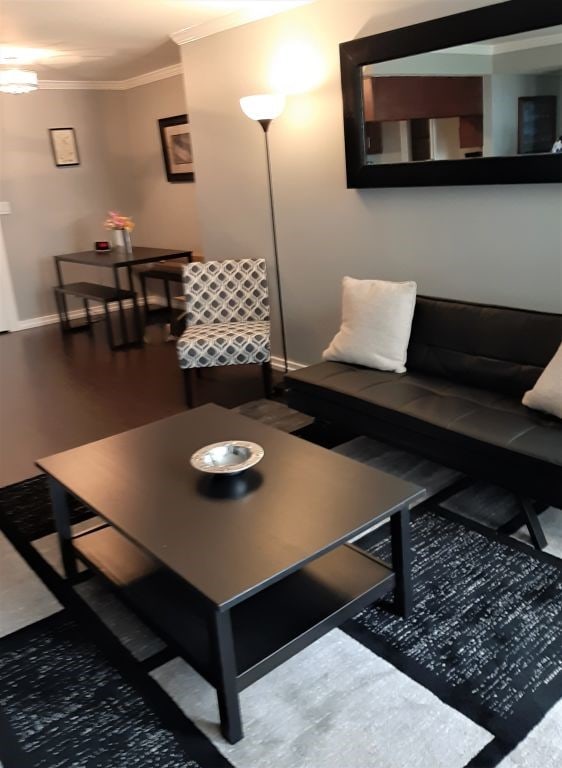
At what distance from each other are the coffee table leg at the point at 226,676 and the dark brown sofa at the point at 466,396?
48.6 inches

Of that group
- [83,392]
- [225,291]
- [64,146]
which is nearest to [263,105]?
[225,291]

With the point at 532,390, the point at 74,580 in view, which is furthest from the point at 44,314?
the point at 532,390

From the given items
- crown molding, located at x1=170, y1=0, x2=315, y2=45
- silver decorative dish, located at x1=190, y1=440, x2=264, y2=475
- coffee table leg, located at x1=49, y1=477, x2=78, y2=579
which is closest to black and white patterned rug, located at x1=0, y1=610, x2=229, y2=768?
coffee table leg, located at x1=49, y1=477, x2=78, y2=579

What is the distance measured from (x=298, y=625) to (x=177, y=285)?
514cm

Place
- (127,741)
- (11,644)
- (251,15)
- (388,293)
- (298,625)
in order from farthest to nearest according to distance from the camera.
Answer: (251,15)
(388,293)
(11,644)
(298,625)
(127,741)

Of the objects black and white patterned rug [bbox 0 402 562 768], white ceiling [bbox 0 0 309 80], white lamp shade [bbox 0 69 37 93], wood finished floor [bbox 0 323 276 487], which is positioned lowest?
black and white patterned rug [bbox 0 402 562 768]

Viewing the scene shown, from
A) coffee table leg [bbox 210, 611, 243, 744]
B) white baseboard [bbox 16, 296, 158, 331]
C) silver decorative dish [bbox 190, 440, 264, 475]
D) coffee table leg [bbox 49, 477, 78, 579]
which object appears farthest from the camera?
white baseboard [bbox 16, 296, 158, 331]

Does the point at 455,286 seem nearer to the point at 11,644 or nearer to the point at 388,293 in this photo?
the point at 388,293

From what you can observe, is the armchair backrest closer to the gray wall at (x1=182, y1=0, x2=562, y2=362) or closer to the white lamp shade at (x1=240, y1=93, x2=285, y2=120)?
the gray wall at (x1=182, y1=0, x2=562, y2=362)

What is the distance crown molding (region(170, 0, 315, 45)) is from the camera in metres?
3.65

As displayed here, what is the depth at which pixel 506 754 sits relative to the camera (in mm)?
1532

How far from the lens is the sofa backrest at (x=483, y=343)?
107 inches

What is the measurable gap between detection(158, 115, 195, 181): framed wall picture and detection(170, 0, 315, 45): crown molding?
1.34 metres

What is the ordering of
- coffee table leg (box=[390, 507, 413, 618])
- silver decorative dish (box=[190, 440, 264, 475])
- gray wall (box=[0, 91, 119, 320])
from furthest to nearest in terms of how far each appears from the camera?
gray wall (box=[0, 91, 119, 320]) < silver decorative dish (box=[190, 440, 264, 475]) < coffee table leg (box=[390, 507, 413, 618])
